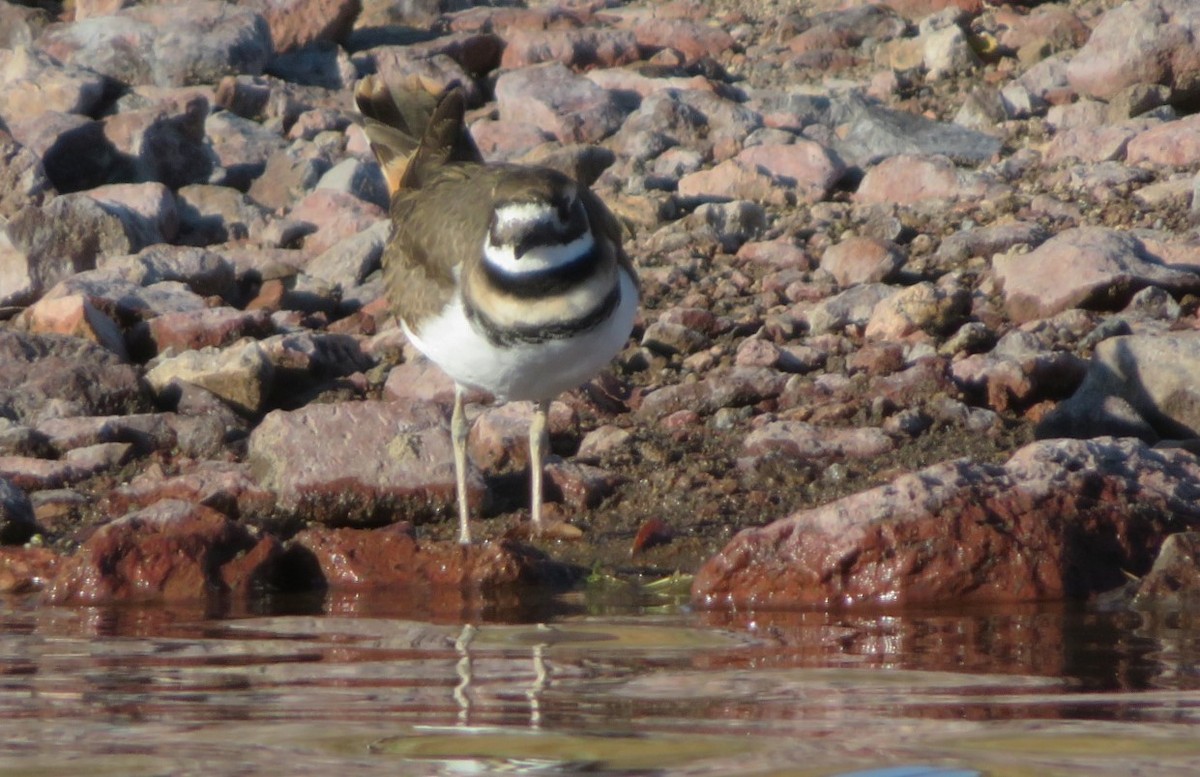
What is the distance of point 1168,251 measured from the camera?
864cm

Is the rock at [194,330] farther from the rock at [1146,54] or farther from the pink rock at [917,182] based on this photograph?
the rock at [1146,54]

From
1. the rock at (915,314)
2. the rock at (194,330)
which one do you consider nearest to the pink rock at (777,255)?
the rock at (915,314)

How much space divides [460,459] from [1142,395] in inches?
103

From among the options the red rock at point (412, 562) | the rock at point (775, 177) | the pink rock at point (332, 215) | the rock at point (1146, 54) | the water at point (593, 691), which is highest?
the rock at point (1146, 54)

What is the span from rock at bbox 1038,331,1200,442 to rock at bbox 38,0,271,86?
23.1 feet

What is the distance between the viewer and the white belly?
6.34 meters

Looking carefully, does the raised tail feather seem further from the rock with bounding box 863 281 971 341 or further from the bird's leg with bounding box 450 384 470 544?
the rock with bounding box 863 281 971 341

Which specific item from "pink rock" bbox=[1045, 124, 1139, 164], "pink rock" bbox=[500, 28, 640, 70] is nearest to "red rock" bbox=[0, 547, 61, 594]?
"pink rock" bbox=[1045, 124, 1139, 164]

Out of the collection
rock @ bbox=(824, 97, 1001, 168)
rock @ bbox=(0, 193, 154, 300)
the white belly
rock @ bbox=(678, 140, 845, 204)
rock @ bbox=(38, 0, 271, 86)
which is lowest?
the white belly

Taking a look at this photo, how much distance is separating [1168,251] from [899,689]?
208 inches

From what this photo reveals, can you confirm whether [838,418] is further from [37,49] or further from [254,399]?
[37,49]

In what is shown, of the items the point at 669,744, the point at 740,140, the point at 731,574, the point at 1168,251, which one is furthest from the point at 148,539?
the point at 740,140

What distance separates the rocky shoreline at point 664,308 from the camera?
5.83 meters

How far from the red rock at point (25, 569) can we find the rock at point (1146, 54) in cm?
732
